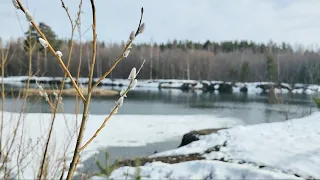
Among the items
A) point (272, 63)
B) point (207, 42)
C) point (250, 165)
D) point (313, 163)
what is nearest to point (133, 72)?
point (313, 163)

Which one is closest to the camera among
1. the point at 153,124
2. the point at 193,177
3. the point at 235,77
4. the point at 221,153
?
the point at 193,177

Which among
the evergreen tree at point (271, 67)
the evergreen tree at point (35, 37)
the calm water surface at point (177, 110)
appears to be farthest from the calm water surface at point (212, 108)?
the evergreen tree at point (271, 67)

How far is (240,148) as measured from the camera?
5.07m

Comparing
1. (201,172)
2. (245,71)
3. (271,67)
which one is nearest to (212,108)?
(201,172)

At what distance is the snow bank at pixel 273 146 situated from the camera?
3451 millimetres

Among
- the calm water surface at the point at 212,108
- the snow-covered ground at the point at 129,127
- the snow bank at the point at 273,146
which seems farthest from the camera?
the calm water surface at the point at 212,108

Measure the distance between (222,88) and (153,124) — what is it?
23099 millimetres

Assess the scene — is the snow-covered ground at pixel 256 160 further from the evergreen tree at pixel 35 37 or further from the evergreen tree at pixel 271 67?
the evergreen tree at pixel 271 67

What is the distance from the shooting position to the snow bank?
11.3ft

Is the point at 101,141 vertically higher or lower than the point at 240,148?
lower

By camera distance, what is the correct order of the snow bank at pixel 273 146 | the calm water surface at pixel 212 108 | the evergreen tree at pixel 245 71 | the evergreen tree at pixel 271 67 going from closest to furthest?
the snow bank at pixel 273 146 < the calm water surface at pixel 212 108 < the evergreen tree at pixel 271 67 < the evergreen tree at pixel 245 71

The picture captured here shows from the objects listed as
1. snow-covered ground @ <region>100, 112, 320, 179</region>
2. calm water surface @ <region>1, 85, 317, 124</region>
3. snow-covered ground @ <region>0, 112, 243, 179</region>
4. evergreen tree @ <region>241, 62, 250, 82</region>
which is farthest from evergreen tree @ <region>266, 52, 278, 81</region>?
snow-covered ground @ <region>100, 112, 320, 179</region>

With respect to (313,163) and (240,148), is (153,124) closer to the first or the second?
(240,148)

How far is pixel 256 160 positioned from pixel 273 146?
60 cm
